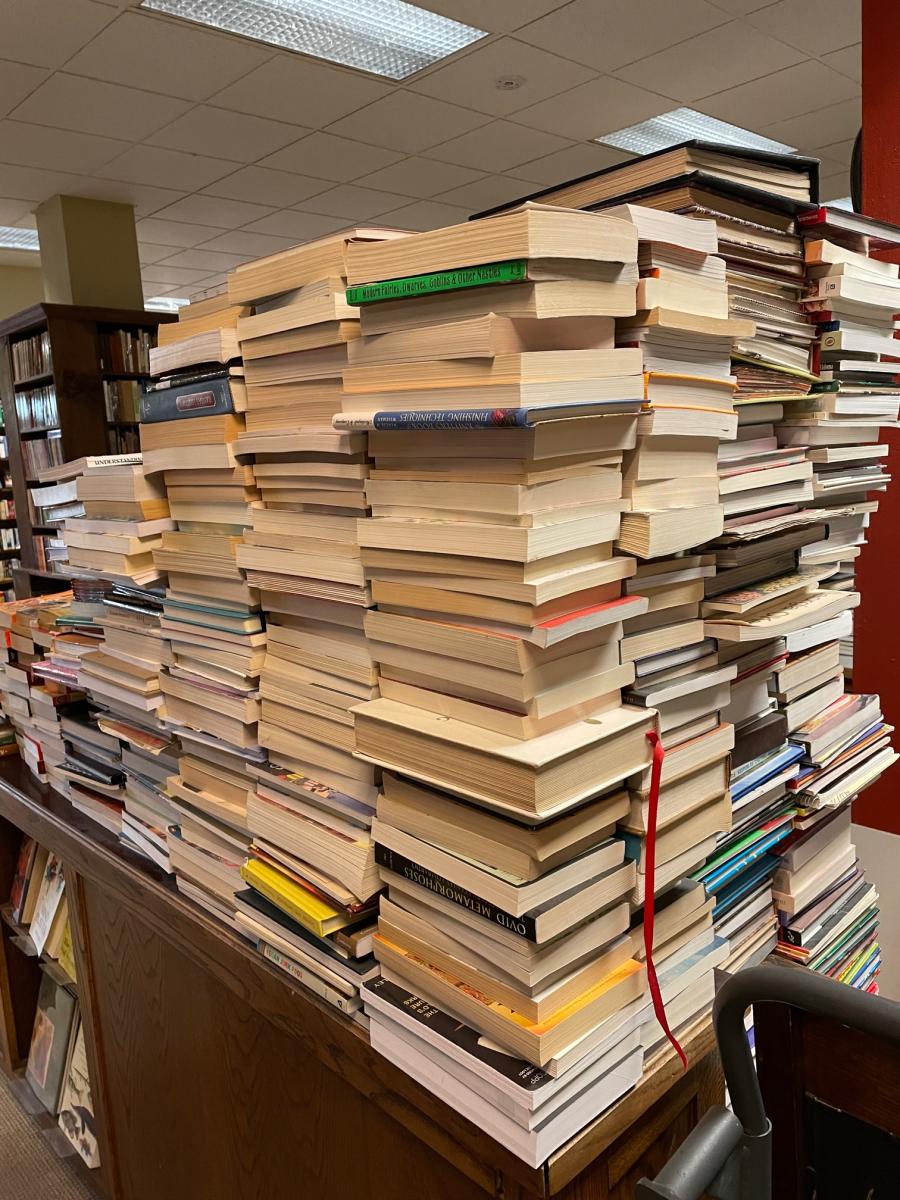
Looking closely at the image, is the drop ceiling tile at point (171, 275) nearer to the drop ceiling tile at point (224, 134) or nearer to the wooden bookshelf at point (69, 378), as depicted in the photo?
the wooden bookshelf at point (69, 378)

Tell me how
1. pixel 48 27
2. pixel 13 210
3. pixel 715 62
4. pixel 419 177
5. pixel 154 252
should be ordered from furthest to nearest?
pixel 154 252 < pixel 13 210 < pixel 419 177 < pixel 715 62 < pixel 48 27

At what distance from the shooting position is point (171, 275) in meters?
6.61

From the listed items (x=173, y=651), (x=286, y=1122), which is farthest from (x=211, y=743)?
(x=286, y=1122)

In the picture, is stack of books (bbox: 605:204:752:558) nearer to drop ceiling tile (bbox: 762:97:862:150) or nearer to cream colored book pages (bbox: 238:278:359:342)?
cream colored book pages (bbox: 238:278:359:342)

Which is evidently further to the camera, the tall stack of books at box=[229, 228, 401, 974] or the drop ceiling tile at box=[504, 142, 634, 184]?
the drop ceiling tile at box=[504, 142, 634, 184]

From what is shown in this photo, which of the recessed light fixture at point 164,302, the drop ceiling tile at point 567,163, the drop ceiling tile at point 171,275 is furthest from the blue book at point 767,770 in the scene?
the recessed light fixture at point 164,302

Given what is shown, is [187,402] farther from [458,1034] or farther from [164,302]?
[164,302]

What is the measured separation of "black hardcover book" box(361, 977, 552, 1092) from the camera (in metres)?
0.79

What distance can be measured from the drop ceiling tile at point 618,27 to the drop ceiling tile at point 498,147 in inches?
30.0

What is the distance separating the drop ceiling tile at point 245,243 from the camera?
561 centimetres

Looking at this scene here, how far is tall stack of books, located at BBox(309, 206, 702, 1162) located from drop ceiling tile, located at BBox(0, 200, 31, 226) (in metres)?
4.86

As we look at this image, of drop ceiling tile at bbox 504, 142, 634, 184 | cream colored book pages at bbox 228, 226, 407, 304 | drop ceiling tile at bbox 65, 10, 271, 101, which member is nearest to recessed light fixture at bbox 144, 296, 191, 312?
drop ceiling tile at bbox 504, 142, 634, 184

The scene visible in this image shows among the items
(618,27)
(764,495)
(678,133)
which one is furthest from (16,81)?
(764,495)

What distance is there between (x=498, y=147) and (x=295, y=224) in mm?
1661
